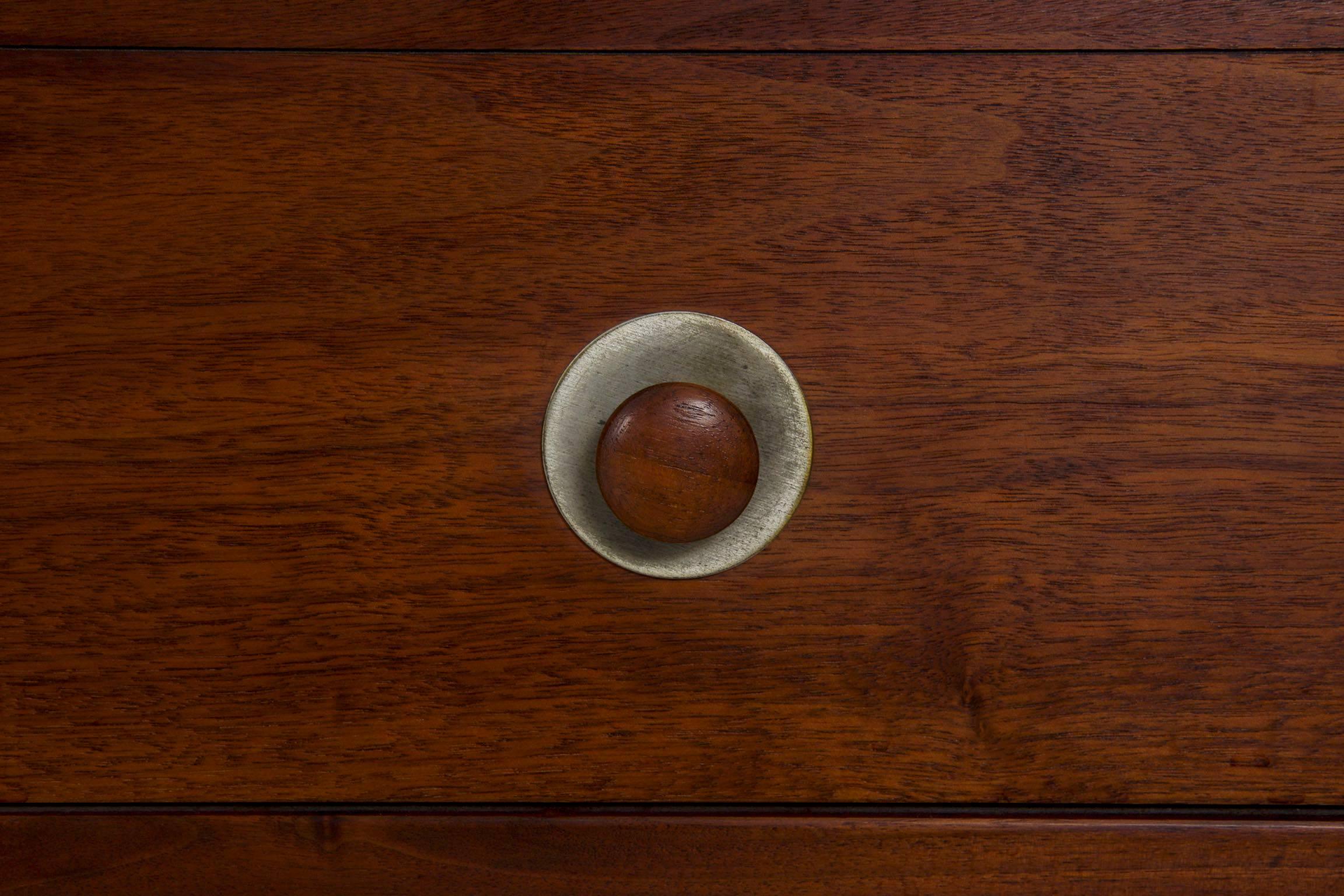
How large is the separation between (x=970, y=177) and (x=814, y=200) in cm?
6

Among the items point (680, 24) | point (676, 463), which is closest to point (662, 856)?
point (676, 463)

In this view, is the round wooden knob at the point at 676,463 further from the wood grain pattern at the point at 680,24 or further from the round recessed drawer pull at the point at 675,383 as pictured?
the wood grain pattern at the point at 680,24

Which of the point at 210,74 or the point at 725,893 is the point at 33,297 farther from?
the point at 725,893

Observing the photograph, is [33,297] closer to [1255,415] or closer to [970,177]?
[970,177]

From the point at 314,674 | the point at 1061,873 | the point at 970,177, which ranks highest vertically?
the point at 970,177

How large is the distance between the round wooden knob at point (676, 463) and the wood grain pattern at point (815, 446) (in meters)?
0.04

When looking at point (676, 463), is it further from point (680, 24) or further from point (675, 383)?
point (680, 24)

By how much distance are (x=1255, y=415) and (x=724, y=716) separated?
0.22 meters

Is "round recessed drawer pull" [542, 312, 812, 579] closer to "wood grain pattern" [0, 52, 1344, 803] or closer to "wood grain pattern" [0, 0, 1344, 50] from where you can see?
"wood grain pattern" [0, 52, 1344, 803]

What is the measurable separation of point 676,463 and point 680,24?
0.56ft

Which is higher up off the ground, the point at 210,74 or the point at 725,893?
the point at 210,74

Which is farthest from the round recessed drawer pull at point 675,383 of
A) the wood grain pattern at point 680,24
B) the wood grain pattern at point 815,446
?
the wood grain pattern at point 680,24

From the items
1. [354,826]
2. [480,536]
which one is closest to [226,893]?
[354,826]

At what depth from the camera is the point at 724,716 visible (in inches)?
11.4
